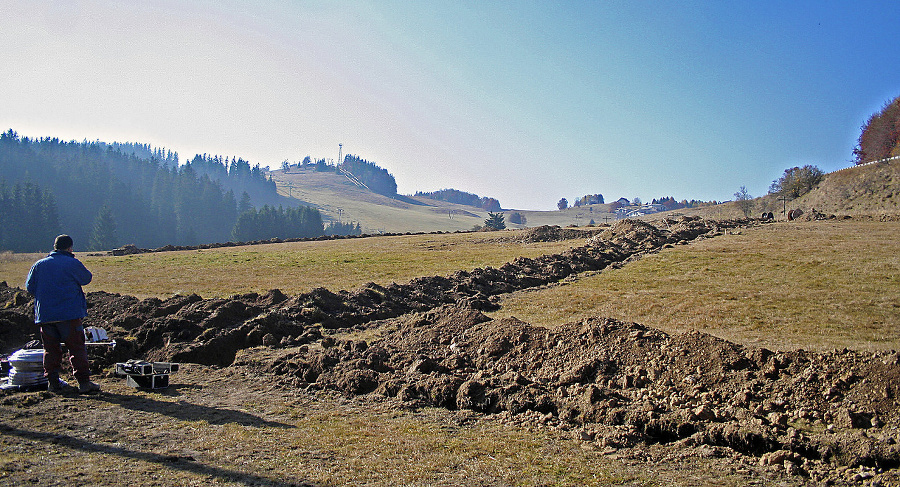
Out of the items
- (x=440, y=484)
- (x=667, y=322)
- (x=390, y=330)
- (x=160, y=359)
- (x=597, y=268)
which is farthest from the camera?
(x=597, y=268)

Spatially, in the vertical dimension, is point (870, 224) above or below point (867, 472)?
above

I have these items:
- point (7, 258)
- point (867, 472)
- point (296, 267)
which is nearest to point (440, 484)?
point (867, 472)

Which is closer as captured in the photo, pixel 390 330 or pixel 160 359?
pixel 160 359

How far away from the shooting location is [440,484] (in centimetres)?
486

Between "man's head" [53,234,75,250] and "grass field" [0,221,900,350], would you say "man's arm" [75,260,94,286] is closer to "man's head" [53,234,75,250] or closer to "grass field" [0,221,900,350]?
"man's head" [53,234,75,250]

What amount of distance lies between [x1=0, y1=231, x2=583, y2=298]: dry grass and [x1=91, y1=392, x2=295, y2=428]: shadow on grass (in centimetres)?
1311

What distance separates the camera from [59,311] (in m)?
7.46

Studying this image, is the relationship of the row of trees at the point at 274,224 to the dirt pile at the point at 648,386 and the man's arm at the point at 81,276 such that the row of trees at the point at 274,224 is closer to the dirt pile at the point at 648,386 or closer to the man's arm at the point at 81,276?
the man's arm at the point at 81,276

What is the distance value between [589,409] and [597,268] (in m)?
17.6

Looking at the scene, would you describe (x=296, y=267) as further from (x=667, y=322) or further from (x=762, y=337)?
(x=762, y=337)

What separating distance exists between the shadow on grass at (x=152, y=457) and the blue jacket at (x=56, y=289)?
6.12 feet

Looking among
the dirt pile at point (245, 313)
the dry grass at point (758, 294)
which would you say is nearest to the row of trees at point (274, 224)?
the dirt pile at point (245, 313)

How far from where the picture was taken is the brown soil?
18.9ft

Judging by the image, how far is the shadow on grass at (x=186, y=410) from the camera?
6.55 m
